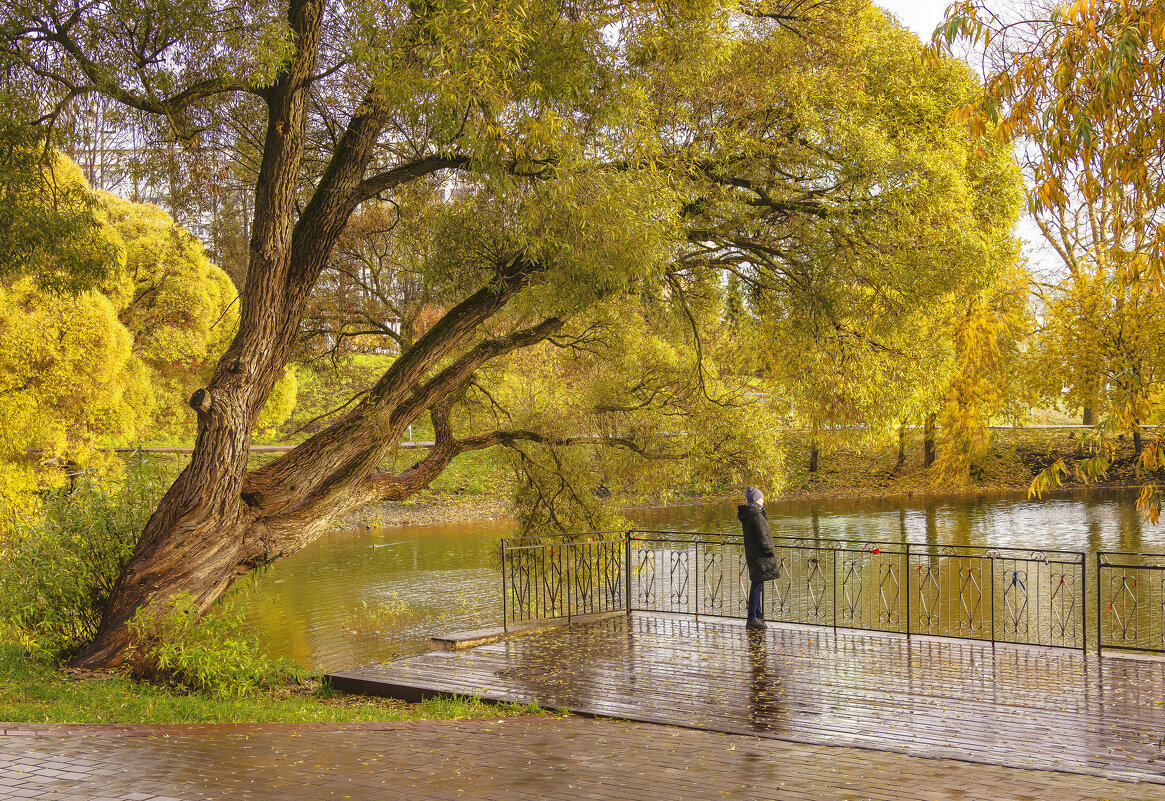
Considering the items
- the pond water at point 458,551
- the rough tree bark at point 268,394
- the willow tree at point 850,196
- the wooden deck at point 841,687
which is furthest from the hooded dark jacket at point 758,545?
the pond water at point 458,551

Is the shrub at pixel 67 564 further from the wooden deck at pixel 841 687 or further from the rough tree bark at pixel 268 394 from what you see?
the wooden deck at pixel 841 687

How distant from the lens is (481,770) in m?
5.76

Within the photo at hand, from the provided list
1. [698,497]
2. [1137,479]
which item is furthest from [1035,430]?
[698,497]

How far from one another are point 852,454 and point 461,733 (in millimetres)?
34016

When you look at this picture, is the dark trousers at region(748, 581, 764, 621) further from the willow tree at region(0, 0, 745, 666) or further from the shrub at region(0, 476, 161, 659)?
the shrub at region(0, 476, 161, 659)

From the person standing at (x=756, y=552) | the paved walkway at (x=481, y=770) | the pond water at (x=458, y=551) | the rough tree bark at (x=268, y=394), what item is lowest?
the pond water at (x=458, y=551)

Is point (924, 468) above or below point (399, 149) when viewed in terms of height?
below

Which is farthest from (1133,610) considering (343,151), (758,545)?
(343,151)

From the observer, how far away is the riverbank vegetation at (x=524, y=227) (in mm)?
8141

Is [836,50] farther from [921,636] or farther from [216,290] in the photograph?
[216,290]

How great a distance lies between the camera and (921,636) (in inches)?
399

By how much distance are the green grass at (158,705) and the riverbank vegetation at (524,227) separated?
45 cm

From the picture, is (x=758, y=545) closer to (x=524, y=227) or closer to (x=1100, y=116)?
(x=524, y=227)

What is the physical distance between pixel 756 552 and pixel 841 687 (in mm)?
2839
